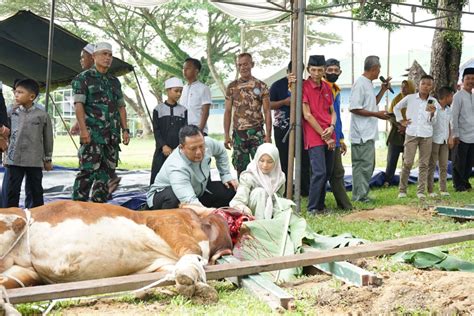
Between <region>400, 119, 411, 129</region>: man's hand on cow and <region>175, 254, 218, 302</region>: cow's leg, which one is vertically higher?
<region>400, 119, 411, 129</region>: man's hand on cow

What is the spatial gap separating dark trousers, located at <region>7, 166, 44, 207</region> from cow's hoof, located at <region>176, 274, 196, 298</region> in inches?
138

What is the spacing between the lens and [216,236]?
13.0 feet

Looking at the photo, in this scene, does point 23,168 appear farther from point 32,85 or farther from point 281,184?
point 281,184

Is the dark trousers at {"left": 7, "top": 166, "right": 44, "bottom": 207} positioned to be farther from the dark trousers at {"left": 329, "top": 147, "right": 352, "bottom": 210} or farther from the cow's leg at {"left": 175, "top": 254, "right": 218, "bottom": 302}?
the cow's leg at {"left": 175, "top": 254, "right": 218, "bottom": 302}

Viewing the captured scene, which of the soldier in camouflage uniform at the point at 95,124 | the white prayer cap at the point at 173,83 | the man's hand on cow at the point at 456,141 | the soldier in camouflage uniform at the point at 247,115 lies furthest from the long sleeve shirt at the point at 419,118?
the soldier in camouflage uniform at the point at 95,124

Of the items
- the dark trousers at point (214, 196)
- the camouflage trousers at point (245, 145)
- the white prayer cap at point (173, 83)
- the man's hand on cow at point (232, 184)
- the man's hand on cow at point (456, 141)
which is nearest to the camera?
the dark trousers at point (214, 196)

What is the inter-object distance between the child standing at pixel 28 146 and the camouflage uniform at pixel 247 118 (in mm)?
2199

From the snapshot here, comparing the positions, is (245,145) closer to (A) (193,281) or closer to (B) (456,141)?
(B) (456,141)

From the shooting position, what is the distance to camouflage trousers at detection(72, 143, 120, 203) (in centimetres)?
609

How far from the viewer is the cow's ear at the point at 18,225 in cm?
316

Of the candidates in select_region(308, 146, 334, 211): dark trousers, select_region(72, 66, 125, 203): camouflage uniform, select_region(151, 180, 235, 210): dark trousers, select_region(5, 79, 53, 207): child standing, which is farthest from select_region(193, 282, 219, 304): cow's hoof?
select_region(308, 146, 334, 211): dark trousers

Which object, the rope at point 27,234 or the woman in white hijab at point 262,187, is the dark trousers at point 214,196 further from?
the rope at point 27,234

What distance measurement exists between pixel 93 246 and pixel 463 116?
23.8 feet

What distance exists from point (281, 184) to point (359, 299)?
2.64m
